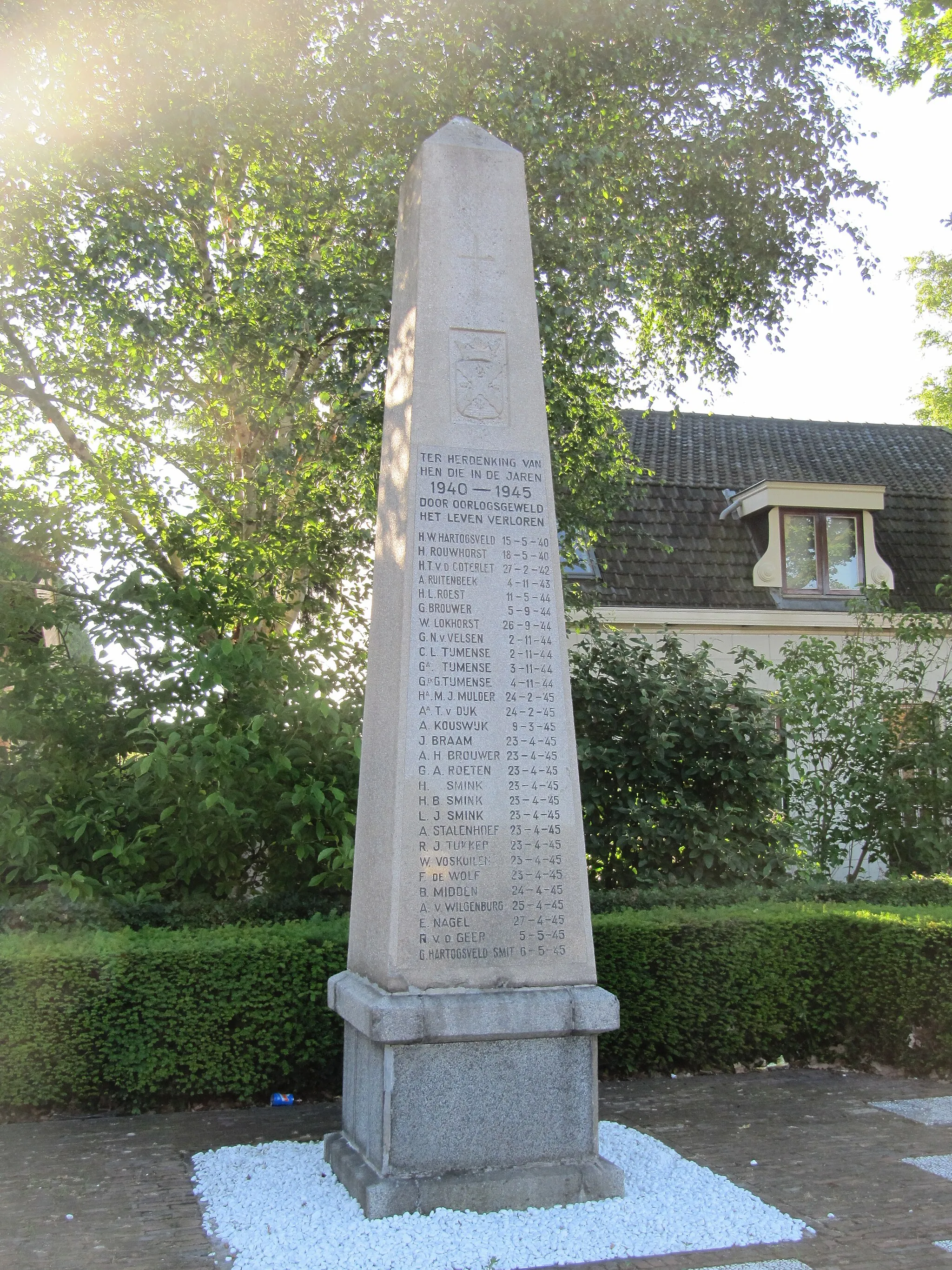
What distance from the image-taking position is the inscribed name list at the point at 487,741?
4.82 m

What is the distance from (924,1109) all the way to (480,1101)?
316 cm

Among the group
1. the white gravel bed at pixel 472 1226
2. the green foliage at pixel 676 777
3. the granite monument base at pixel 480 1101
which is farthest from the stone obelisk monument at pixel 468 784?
the green foliage at pixel 676 777

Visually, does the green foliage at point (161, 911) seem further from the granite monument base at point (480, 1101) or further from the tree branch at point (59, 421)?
the tree branch at point (59, 421)

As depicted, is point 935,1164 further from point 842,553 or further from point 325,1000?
point 842,553

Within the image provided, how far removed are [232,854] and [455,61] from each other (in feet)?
24.6

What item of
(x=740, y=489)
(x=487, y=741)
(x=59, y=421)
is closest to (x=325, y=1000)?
(x=487, y=741)

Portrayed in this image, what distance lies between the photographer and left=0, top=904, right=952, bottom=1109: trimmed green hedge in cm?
623

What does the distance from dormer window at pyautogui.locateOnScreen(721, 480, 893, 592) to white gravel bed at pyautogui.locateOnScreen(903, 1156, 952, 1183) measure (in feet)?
44.8

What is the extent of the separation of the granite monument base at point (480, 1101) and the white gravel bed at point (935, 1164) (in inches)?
60.5

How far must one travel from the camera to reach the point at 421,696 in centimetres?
493

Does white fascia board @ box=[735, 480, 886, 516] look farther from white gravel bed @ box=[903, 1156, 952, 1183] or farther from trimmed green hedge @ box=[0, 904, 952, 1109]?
white gravel bed @ box=[903, 1156, 952, 1183]

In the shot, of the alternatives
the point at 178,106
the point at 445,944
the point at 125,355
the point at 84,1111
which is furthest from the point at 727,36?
the point at 84,1111

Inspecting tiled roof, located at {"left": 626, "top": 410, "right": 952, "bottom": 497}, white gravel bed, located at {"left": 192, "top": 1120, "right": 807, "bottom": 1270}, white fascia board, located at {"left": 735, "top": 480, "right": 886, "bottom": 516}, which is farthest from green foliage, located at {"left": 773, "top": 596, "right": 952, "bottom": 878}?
tiled roof, located at {"left": 626, "top": 410, "right": 952, "bottom": 497}

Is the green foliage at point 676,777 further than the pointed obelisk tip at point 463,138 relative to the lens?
Yes
